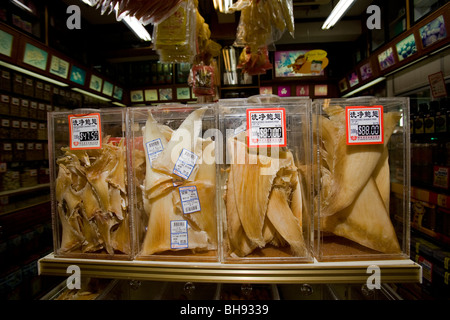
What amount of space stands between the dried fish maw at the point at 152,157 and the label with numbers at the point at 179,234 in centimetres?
13

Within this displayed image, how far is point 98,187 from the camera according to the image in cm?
80

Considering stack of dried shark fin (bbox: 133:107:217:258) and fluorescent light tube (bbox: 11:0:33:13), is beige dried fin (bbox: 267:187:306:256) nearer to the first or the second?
stack of dried shark fin (bbox: 133:107:217:258)

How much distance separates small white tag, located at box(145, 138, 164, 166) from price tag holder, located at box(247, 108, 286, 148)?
0.32 metres

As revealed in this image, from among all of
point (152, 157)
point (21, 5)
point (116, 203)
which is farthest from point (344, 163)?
point (21, 5)

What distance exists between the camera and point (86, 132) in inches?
33.9

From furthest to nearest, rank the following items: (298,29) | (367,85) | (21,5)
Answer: (298,29) < (367,85) < (21,5)

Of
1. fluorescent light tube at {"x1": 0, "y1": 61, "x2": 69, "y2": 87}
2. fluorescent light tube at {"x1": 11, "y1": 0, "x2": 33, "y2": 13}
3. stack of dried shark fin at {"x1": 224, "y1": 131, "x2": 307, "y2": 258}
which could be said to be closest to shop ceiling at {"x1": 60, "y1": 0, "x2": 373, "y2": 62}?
fluorescent light tube at {"x1": 11, "y1": 0, "x2": 33, "y2": 13}

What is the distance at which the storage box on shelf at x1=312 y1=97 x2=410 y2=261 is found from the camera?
769 millimetres

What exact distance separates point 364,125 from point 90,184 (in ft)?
3.17

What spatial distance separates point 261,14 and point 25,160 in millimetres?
3375

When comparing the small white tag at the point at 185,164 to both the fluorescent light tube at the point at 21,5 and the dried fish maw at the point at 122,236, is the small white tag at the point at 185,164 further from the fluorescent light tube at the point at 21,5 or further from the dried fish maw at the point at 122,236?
the fluorescent light tube at the point at 21,5

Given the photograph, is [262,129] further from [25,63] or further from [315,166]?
[25,63]

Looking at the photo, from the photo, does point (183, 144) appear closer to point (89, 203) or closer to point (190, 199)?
point (190, 199)

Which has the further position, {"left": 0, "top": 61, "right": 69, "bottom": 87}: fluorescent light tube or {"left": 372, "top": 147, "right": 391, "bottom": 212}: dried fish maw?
{"left": 0, "top": 61, "right": 69, "bottom": 87}: fluorescent light tube
